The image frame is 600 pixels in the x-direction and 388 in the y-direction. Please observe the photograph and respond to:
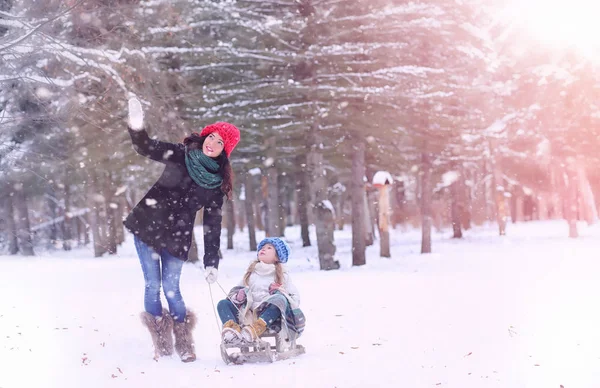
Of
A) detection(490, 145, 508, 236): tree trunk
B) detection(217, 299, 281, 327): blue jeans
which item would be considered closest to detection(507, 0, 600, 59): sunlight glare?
detection(490, 145, 508, 236): tree trunk

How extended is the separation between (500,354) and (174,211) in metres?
3.50

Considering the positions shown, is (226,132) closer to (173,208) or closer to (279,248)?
(173,208)

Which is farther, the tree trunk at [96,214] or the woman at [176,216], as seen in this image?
the tree trunk at [96,214]

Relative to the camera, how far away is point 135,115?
6.21m

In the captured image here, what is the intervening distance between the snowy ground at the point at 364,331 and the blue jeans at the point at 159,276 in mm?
525

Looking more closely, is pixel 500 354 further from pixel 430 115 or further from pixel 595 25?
pixel 595 25

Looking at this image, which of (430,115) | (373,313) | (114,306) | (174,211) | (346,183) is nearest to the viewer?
(174,211)

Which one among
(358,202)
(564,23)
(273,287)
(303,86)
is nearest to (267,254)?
(273,287)

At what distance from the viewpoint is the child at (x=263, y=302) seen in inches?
260

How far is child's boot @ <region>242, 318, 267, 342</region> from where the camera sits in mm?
6500

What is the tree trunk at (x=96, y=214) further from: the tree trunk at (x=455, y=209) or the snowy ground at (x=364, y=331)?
the tree trunk at (x=455, y=209)

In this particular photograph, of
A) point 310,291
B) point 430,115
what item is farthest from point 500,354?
point 430,115

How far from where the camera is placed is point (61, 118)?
738 centimetres

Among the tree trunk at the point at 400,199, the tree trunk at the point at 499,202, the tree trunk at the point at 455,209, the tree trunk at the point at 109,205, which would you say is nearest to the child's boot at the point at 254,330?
the tree trunk at the point at 109,205
